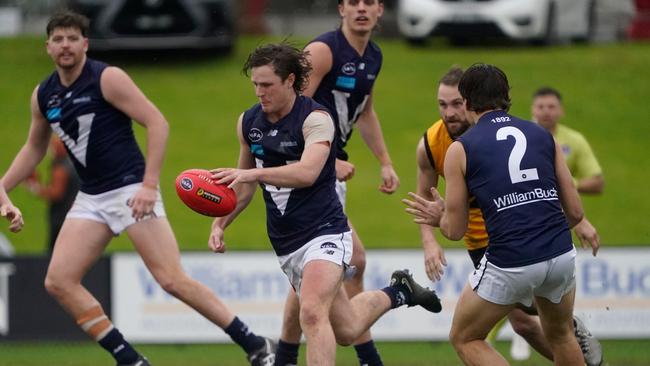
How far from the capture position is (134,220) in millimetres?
7723

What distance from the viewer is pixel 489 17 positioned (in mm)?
20781

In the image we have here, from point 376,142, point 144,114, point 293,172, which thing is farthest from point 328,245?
point 376,142

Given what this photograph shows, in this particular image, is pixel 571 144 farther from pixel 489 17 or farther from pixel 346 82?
pixel 489 17

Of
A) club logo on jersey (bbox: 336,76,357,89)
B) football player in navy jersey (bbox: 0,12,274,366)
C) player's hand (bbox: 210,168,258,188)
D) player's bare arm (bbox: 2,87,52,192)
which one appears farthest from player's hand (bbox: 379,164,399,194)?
player's bare arm (bbox: 2,87,52,192)

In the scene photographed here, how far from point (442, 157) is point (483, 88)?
97 centimetres

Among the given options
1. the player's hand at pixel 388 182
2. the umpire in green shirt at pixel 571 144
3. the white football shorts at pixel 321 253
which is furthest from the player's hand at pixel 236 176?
the umpire in green shirt at pixel 571 144

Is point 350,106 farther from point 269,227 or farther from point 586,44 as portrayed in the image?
point 586,44

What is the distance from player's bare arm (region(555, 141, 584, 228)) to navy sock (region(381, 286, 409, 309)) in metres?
1.35

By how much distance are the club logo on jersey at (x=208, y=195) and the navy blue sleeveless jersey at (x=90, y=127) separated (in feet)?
4.76

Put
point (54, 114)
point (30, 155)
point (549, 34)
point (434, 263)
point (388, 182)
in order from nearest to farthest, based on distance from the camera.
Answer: point (434, 263) → point (54, 114) → point (30, 155) → point (388, 182) → point (549, 34)

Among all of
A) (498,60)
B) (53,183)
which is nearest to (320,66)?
(53,183)

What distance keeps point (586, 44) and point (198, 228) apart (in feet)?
32.8

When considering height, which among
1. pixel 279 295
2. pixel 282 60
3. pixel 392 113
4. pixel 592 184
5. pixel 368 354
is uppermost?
pixel 282 60

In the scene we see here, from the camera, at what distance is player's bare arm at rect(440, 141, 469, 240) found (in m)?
6.28
